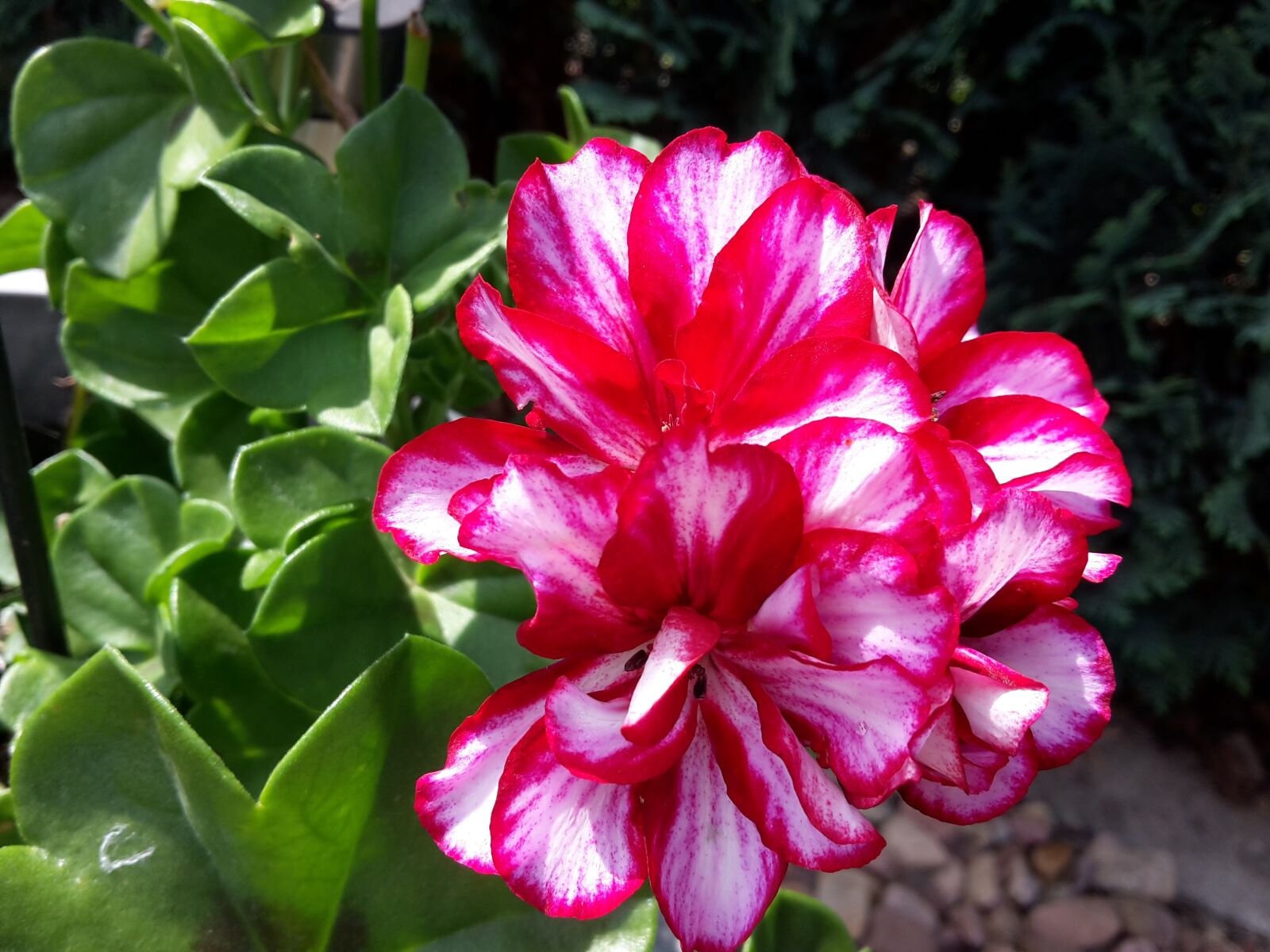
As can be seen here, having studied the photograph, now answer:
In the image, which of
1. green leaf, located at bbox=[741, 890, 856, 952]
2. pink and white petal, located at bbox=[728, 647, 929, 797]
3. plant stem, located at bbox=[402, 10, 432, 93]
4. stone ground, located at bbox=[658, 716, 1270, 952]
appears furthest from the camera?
stone ground, located at bbox=[658, 716, 1270, 952]

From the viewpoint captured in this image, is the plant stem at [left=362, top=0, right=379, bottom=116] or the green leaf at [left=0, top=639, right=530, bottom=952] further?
the plant stem at [left=362, top=0, right=379, bottom=116]

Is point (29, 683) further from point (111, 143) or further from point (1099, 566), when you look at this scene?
point (1099, 566)

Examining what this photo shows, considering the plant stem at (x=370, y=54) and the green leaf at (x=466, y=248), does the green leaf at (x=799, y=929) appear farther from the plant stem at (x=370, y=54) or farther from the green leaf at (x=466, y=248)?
the plant stem at (x=370, y=54)

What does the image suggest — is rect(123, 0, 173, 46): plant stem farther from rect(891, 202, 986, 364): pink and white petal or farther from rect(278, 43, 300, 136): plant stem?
rect(891, 202, 986, 364): pink and white petal

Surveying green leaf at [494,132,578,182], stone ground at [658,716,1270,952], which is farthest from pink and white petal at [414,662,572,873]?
stone ground at [658,716,1270,952]

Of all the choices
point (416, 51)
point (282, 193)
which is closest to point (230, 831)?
point (282, 193)

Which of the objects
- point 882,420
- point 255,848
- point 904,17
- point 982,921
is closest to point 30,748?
point 255,848
